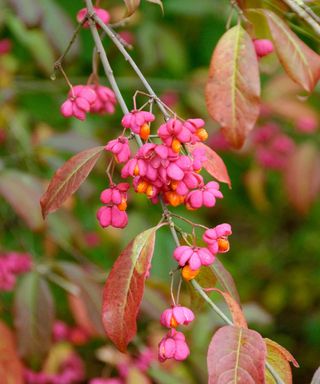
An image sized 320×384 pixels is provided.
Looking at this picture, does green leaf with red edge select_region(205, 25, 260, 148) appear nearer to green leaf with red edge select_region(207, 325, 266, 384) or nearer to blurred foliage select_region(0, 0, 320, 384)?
blurred foliage select_region(0, 0, 320, 384)

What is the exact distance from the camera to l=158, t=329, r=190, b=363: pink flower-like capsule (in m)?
0.97

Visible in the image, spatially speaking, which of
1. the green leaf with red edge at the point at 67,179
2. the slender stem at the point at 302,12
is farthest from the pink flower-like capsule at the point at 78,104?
the slender stem at the point at 302,12

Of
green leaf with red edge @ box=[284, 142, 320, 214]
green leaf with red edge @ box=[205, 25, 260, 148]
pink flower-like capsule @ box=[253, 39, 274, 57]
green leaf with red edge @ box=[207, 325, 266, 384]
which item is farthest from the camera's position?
green leaf with red edge @ box=[284, 142, 320, 214]

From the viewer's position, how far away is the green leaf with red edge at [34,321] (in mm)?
1680

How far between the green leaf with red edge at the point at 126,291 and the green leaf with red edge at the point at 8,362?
660mm

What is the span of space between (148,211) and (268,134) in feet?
1.70

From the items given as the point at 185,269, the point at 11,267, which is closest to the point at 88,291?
the point at 11,267

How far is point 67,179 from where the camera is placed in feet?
3.48

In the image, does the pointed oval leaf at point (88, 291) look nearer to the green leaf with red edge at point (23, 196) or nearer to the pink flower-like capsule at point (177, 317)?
the green leaf with red edge at point (23, 196)

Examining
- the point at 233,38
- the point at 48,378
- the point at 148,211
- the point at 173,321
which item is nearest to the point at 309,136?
the point at 148,211

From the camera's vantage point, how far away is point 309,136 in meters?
3.03

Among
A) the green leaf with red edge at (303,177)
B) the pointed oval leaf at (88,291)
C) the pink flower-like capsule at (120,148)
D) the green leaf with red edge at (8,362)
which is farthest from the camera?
the green leaf with red edge at (303,177)

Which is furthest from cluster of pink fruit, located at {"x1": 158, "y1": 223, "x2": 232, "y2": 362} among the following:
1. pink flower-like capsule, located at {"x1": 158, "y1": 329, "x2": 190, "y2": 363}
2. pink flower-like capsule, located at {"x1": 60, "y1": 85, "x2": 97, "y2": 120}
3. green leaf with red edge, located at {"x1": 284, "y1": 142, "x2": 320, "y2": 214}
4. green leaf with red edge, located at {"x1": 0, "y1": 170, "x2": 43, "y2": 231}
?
green leaf with red edge, located at {"x1": 284, "y1": 142, "x2": 320, "y2": 214}

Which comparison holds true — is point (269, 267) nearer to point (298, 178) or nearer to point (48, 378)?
point (298, 178)
